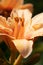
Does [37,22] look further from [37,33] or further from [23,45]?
[23,45]

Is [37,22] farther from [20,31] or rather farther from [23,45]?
[23,45]

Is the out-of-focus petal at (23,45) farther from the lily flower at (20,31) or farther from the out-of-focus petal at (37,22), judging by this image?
the out-of-focus petal at (37,22)

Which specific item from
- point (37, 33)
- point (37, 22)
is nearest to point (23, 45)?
point (37, 33)


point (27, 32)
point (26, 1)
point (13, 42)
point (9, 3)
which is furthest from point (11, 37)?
point (26, 1)

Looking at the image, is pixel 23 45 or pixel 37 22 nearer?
pixel 23 45

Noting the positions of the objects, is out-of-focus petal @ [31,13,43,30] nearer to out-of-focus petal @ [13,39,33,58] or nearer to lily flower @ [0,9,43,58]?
lily flower @ [0,9,43,58]

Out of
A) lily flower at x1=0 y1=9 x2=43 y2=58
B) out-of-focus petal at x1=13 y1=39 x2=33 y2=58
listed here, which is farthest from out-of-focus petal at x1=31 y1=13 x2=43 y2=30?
out-of-focus petal at x1=13 y1=39 x2=33 y2=58

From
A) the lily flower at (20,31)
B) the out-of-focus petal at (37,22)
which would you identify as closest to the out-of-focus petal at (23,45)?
the lily flower at (20,31)

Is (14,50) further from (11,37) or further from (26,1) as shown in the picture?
(26,1)

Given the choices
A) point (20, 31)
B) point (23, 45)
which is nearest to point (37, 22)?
point (20, 31)
